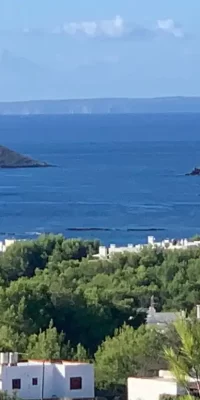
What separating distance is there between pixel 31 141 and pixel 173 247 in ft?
419

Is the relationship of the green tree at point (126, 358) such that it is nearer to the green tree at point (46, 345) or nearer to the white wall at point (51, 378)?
the green tree at point (46, 345)

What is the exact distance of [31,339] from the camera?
2467cm

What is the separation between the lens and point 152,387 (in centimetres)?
1888

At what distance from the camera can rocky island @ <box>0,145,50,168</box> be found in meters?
120

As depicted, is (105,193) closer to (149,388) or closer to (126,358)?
(126,358)

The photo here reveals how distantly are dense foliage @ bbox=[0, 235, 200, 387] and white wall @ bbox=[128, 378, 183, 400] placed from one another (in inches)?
30.7

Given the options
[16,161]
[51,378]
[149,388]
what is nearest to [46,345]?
[51,378]

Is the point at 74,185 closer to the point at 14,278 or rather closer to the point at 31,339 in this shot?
the point at 14,278

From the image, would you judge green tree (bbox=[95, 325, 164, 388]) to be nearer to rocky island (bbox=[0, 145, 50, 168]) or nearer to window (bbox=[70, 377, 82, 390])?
window (bbox=[70, 377, 82, 390])

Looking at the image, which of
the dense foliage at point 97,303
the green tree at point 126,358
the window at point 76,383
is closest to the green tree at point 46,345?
the dense foliage at point 97,303

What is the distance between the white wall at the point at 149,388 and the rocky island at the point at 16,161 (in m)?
99.2

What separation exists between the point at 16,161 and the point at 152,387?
106 meters

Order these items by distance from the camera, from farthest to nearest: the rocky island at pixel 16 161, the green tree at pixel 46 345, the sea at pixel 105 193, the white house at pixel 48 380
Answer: the rocky island at pixel 16 161
the sea at pixel 105 193
the green tree at pixel 46 345
the white house at pixel 48 380

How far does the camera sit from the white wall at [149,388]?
18328 mm
